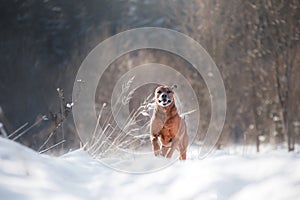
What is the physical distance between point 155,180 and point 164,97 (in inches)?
83.8

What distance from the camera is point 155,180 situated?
2.13 meters

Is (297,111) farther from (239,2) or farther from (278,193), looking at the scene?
(278,193)

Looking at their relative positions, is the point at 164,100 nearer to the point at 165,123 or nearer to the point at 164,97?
the point at 164,97

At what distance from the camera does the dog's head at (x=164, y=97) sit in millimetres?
4211

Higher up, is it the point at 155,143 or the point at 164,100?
the point at 164,100

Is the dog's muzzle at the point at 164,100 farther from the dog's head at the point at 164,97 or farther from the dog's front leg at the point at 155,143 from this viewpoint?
the dog's front leg at the point at 155,143

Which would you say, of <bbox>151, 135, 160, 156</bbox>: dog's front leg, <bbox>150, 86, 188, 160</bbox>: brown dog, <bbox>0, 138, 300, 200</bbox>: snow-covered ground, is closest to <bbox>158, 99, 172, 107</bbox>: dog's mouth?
<bbox>150, 86, 188, 160</bbox>: brown dog

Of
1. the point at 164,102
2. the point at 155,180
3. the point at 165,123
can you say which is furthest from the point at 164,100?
Answer: the point at 155,180

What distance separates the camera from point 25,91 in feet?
53.2

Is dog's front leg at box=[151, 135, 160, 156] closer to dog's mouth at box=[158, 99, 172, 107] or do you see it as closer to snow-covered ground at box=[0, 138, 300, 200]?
dog's mouth at box=[158, 99, 172, 107]

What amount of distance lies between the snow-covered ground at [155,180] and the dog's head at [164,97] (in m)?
1.92

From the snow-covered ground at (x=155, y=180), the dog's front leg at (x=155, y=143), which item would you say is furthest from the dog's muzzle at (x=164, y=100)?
the snow-covered ground at (x=155, y=180)

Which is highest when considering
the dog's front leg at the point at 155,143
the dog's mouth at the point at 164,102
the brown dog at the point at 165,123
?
the dog's mouth at the point at 164,102

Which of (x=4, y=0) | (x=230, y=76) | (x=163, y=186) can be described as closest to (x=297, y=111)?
(x=230, y=76)
